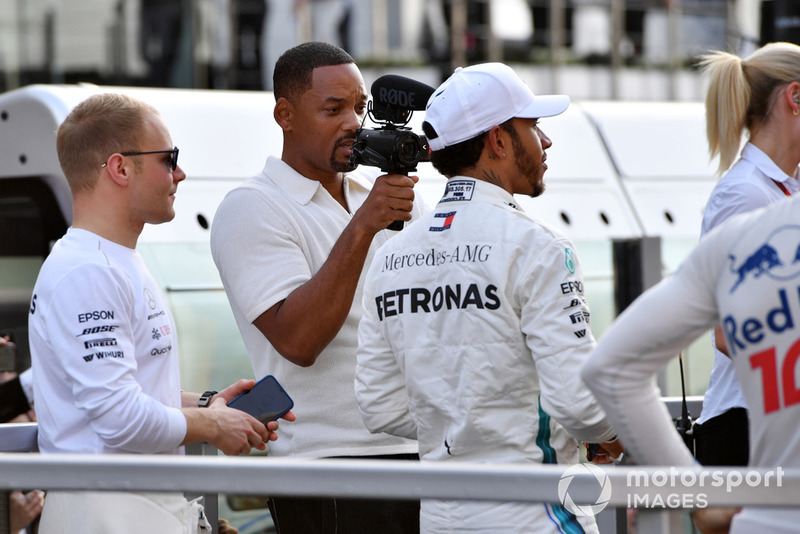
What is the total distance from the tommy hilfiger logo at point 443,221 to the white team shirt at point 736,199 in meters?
0.90

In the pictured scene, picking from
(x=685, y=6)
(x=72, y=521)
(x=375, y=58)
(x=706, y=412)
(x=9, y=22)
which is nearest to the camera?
(x=72, y=521)

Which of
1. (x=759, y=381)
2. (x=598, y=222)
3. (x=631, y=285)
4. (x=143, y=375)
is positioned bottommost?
(x=631, y=285)

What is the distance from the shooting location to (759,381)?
171 cm

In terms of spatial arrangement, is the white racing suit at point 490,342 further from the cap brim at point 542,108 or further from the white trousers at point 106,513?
the white trousers at point 106,513

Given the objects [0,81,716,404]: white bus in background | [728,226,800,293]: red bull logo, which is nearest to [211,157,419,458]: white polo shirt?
[728,226,800,293]: red bull logo

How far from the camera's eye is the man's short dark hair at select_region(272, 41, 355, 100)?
313cm

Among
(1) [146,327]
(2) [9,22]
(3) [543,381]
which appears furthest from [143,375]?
(2) [9,22]

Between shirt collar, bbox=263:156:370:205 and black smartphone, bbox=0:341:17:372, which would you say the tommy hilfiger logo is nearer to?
shirt collar, bbox=263:156:370:205

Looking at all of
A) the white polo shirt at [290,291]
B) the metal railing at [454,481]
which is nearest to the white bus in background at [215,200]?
the white polo shirt at [290,291]

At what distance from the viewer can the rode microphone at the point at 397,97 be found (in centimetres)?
288

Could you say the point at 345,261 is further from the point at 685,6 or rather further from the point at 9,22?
the point at 685,6

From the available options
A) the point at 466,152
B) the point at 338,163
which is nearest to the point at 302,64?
the point at 338,163

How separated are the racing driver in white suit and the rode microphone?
429mm

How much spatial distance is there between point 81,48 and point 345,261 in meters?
10.8
